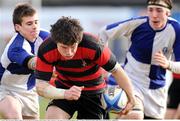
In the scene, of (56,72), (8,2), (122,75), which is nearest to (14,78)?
(56,72)

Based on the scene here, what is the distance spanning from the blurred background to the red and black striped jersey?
881 centimetres

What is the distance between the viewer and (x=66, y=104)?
296 inches

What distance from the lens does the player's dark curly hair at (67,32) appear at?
695 cm

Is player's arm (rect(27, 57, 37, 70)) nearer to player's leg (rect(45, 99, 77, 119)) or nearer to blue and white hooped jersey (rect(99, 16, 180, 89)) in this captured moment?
player's leg (rect(45, 99, 77, 119))

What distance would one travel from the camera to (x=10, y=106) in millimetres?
8320

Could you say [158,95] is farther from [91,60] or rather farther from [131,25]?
[91,60]

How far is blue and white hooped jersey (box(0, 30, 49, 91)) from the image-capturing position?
8.05 metres

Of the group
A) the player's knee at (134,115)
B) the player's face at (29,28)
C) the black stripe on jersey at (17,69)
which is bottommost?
the player's knee at (134,115)

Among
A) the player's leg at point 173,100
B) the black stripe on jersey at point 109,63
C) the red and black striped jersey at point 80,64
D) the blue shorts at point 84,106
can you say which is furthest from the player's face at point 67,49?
the player's leg at point 173,100

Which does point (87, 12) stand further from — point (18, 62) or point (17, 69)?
point (18, 62)

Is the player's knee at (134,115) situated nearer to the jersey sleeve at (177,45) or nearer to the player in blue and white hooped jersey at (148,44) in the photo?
the player in blue and white hooped jersey at (148,44)

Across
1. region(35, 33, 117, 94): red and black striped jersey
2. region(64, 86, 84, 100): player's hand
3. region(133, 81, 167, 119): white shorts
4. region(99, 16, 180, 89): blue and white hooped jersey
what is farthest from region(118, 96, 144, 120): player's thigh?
region(64, 86, 84, 100): player's hand

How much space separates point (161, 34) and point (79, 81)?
1.65m

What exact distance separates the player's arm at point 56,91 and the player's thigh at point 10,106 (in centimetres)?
103
